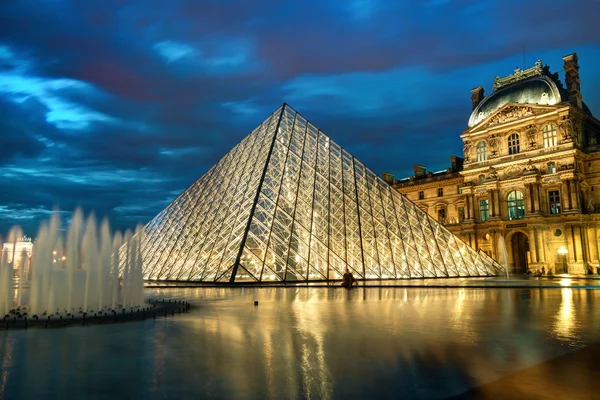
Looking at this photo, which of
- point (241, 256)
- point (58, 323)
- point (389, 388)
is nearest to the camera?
point (389, 388)

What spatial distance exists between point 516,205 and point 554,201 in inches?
126

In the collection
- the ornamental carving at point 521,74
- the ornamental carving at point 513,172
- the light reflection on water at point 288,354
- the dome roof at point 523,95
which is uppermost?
the ornamental carving at point 521,74

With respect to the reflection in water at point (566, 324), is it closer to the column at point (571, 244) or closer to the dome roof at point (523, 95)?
the column at point (571, 244)

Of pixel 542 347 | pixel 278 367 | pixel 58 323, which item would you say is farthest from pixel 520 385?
pixel 58 323

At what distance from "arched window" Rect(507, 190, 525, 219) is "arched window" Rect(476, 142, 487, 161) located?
4558 millimetres

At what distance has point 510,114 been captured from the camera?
40688 millimetres

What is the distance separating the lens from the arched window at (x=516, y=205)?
3972cm

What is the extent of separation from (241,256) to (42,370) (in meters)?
14.4

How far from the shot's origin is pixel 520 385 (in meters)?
3.78

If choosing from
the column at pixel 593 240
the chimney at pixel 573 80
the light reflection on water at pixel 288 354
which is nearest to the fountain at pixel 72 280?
the light reflection on water at pixel 288 354

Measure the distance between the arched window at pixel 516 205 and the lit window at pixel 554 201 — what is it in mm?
2297

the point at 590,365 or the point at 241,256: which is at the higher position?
the point at 241,256

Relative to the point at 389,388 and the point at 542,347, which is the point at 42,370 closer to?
the point at 389,388

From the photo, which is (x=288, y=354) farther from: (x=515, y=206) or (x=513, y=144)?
(x=513, y=144)
